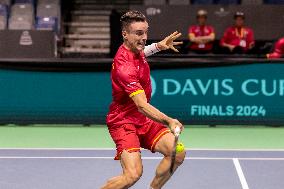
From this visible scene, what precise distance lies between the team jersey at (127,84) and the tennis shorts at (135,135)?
45 mm

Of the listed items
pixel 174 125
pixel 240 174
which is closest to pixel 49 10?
pixel 240 174

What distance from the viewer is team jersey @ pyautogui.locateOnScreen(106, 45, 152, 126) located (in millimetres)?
5590

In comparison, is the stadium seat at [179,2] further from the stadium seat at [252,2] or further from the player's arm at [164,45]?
the player's arm at [164,45]

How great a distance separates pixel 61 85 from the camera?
1168 cm

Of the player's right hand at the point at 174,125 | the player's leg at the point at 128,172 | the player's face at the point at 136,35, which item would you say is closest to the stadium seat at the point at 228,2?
the player's face at the point at 136,35

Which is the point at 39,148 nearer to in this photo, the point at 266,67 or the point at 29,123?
the point at 29,123

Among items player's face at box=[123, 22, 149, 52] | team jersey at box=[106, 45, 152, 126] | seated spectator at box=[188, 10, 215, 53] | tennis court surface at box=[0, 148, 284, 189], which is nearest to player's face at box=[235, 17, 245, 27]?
seated spectator at box=[188, 10, 215, 53]

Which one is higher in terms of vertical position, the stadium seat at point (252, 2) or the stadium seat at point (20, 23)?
the stadium seat at point (252, 2)

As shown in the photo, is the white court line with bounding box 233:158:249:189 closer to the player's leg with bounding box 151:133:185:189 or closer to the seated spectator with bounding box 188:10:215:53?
the player's leg with bounding box 151:133:185:189

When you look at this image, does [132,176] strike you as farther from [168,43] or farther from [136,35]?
[168,43]

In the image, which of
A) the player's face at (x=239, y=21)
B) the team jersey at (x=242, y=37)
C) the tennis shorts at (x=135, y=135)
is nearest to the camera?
the tennis shorts at (x=135, y=135)

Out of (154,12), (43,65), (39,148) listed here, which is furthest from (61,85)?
(154,12)

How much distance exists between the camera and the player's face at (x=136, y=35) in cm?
559

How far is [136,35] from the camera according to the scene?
18.5 ft
